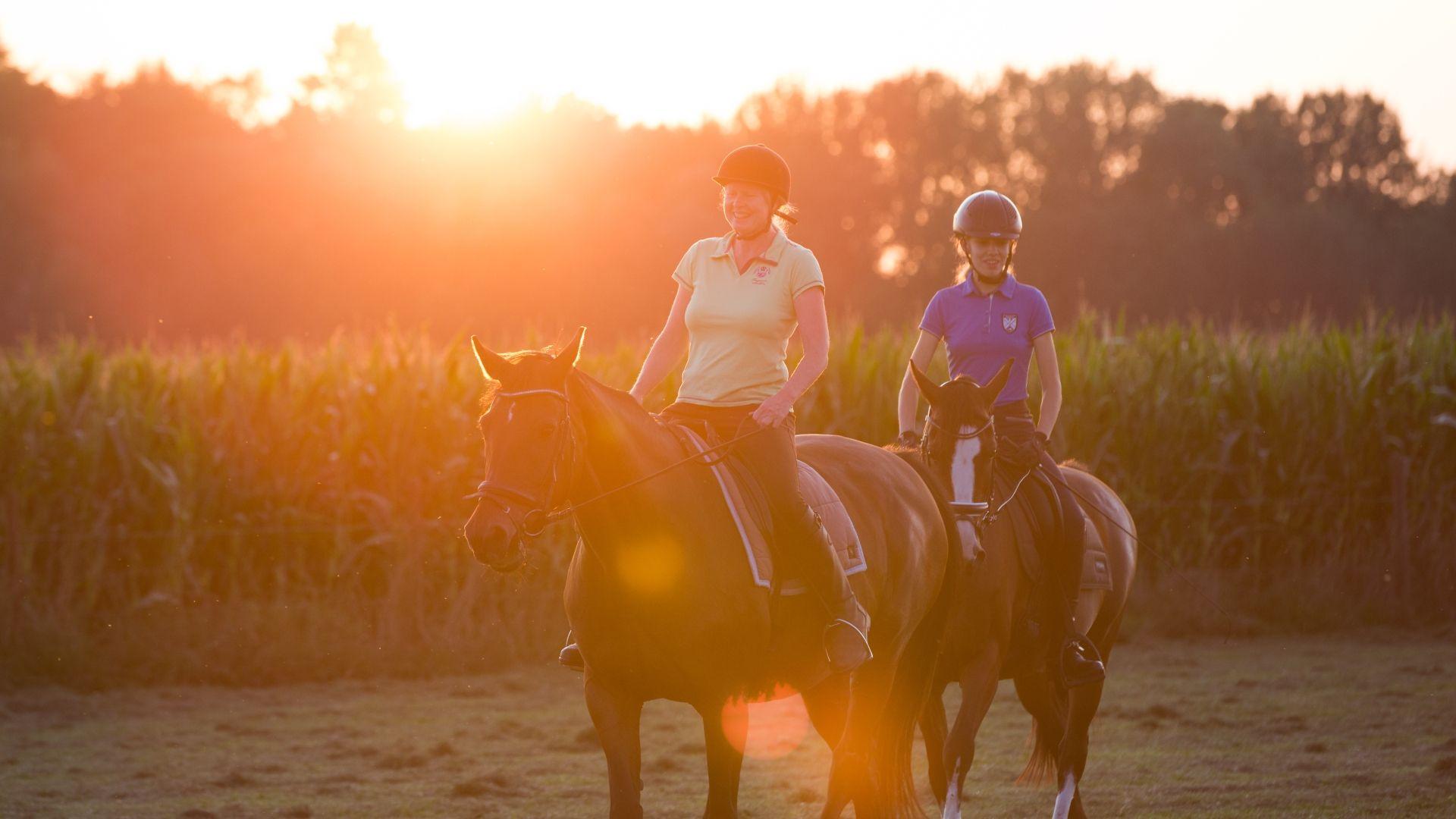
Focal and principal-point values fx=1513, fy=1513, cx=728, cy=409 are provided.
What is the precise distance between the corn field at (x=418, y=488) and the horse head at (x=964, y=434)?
6.26 meters

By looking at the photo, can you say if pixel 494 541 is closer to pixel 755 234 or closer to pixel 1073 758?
pixel 755 234

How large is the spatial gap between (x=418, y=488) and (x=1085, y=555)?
764 cm

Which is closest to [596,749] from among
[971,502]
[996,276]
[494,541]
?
[971,502]

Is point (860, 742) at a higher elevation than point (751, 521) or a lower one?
lower

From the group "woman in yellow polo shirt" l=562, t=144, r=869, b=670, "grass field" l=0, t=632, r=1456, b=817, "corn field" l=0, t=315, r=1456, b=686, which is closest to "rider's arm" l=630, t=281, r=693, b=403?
"woman in yellow polo shirt" l=562, t=144, r=869, b=670

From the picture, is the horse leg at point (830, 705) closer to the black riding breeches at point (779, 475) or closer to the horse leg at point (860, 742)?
the horse leg at point (860, 742)

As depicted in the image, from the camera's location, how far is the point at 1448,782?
8133mm

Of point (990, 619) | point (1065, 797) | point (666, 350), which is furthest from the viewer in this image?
point (1065, 797)

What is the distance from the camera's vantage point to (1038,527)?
7336 millimetres

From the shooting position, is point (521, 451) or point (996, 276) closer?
point (521, 451)

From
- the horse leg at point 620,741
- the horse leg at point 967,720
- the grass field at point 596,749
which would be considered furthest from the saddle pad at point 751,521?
the grass field at point 596,749

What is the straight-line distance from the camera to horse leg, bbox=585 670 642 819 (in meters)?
4.90

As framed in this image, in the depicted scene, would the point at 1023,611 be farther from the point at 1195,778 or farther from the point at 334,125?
the point at 334,125

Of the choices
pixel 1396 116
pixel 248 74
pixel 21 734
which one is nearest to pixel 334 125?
pixel 248 74
